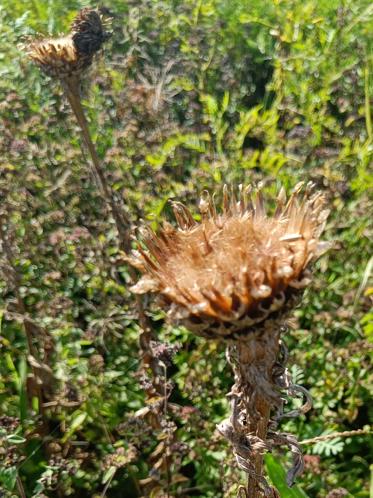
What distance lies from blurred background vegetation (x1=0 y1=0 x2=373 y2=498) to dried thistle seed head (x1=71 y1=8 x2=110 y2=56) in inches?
20.6

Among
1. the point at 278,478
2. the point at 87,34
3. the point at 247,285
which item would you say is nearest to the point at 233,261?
the point at 247,285

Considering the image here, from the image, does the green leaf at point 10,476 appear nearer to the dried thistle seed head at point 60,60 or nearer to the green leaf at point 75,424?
the green leaf at point 75,424

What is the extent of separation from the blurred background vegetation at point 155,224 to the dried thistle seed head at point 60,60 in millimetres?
485

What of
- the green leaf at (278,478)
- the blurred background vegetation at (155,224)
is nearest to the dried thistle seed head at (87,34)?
the blurred background vegetation at (155,224)

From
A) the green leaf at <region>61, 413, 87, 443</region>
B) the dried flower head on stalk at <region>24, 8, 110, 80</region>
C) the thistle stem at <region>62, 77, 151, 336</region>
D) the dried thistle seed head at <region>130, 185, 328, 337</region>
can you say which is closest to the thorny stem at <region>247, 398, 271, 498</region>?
the dried thistle seed head at <region>130, 185, 328, 337</region>

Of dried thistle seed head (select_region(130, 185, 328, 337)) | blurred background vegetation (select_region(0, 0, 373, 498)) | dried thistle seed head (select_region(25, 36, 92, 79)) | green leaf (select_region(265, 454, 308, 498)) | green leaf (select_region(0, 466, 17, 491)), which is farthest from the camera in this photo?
blurred background vegetation (select_region(0, 0, 373, 498))

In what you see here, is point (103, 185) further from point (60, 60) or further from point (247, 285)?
point (247, 285)

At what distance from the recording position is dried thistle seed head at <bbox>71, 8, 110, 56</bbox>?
1.81m

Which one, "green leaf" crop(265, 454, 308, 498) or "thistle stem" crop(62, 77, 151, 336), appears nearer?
"green leaf" crop(265, 454, 308, 498)

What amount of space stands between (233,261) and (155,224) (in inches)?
50.2

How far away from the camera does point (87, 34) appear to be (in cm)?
183

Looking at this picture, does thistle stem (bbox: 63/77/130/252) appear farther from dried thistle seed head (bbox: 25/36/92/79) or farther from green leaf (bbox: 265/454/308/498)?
green leaf (bbox: 265/454/308/498)

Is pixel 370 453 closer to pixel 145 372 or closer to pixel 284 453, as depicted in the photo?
pixel 284 453

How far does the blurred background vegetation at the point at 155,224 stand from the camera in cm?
203
